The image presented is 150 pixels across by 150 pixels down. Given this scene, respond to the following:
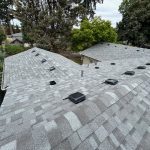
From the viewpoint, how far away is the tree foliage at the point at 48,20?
30188 mm

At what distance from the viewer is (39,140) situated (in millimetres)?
2881

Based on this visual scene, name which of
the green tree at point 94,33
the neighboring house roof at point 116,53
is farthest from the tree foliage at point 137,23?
the neighboring house roof at point 116,53

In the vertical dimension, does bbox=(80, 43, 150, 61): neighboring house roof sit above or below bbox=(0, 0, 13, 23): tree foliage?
below

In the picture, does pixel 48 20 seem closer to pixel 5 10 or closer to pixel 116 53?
pixel 116 53

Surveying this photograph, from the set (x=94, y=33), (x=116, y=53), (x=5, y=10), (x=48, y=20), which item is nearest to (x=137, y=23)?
(x=94, y=33)

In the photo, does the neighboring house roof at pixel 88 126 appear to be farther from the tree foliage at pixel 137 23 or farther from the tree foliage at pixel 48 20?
the tree foliage at pixel 137 23

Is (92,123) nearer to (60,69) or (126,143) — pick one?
(126,143)

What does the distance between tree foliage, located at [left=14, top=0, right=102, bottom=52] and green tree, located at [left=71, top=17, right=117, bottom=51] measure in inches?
138

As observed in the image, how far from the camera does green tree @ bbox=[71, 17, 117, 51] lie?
27.6m

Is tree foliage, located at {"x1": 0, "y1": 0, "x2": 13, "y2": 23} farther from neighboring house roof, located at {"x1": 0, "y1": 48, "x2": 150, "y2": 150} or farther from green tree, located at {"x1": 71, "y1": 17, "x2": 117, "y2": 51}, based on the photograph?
neighboring house roof, located at {"x1": 0, "y1": 48, "x2": 150, "y2": 150}

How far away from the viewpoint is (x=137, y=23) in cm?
2991

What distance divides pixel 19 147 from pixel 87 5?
135 ft

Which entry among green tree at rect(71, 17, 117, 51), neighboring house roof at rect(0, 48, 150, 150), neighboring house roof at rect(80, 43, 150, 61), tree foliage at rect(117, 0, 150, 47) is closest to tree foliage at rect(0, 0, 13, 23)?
green tree at rect(71, 17, 117, 51)

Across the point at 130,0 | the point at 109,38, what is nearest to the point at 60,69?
the point at 109,38
